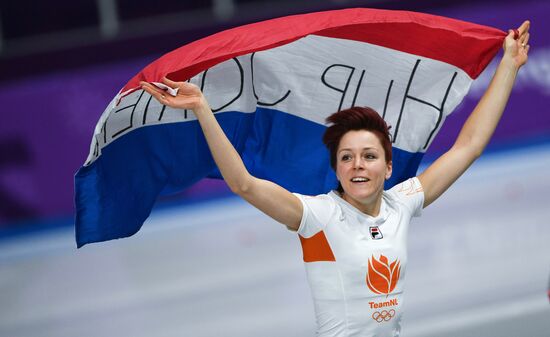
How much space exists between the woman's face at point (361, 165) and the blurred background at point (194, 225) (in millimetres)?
1909

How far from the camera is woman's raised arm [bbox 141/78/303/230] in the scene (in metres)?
3.93

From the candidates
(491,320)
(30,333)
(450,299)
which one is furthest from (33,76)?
(491,320)

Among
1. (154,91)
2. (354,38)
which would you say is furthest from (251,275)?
(154,91)

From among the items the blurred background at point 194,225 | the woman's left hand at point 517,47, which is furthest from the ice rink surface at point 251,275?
the woman's left hand at point 517,47

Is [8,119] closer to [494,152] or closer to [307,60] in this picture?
[494,152]

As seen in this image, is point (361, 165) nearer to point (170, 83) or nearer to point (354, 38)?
point (170, 83)

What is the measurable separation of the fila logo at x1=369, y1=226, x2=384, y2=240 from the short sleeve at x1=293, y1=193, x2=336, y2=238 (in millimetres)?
194

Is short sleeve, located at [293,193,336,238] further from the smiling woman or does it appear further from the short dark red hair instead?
the short dark red hair

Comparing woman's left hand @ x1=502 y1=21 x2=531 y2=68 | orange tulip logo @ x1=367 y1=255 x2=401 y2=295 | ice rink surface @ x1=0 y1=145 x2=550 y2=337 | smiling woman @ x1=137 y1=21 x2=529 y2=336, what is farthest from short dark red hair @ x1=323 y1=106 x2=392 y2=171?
ice rink surface @ x1=0 y1=145 x2=550 y2=337

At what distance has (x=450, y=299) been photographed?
7156mm

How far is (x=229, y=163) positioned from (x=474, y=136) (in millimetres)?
1399

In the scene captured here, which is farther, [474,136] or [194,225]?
[194,225]

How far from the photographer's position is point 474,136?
187 inches

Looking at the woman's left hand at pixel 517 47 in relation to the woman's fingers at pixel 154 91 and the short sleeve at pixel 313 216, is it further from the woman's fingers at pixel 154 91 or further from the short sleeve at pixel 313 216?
the woman's fingers at pixel 154 91
